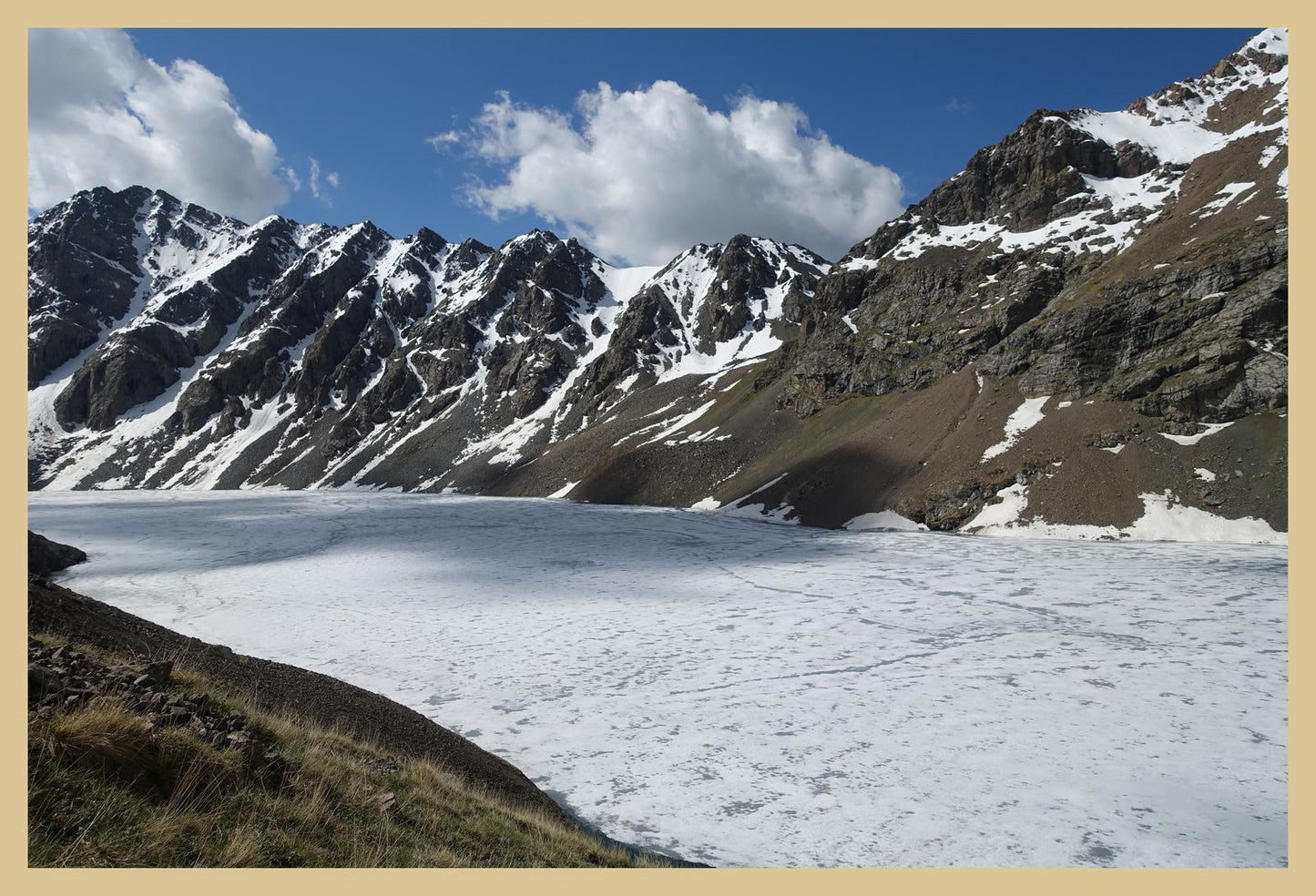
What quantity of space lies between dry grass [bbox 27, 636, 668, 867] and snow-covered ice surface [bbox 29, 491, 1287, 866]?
10.6 ft

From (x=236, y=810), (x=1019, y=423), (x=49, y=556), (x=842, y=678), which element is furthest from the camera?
(x=1019, y=423)

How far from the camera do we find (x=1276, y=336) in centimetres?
4416

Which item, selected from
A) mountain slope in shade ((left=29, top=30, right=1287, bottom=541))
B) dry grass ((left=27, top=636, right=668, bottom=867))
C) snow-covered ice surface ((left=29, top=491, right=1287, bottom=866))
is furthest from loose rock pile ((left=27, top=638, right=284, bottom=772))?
mountain slope in shade ((left=29, top=30, right=1287, bottom=541))

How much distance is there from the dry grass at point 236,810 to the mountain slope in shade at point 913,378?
41.8 m

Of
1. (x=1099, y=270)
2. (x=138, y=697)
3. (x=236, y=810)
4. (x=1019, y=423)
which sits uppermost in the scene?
Answer: (x=1099, y=270)

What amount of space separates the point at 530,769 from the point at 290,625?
47.6 feet

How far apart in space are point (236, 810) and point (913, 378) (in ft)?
228

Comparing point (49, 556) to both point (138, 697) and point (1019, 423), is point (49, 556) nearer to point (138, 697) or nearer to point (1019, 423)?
point (138, 697)

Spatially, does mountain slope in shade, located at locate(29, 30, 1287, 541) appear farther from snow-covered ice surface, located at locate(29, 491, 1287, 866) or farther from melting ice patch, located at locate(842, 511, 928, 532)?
snow-covered ice surface, located at locate(29, 491, 1287, 866)

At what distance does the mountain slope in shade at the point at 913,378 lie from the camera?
43.2 m

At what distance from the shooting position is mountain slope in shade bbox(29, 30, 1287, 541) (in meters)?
43.2

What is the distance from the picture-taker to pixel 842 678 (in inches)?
633

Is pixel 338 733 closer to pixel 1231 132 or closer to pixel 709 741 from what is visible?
pixel 709 741

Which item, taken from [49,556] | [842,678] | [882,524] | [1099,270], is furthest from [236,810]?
[1099,270]
